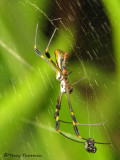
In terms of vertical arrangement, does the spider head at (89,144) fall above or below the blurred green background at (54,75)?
below

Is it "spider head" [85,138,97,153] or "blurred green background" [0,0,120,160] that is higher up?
"blurred green background" [0,0,120,160]

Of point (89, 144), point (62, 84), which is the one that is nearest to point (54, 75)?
point (62, 84)

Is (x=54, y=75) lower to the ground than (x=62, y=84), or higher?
higher

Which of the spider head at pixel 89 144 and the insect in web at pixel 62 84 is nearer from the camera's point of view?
the insect in web at pixel 62 84

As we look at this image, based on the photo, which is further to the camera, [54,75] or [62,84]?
[54,75]

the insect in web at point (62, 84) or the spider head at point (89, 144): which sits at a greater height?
the insect in web at point (62, 84)

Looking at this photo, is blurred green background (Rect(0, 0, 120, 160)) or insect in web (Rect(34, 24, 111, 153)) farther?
blurred green background (Rect(0, 0, 120, 160))

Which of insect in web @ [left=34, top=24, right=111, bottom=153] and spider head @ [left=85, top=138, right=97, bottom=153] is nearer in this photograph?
insect in web @ [left=34, top=24, right=111, bottom=153]

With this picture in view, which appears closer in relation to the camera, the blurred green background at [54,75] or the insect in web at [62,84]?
the insect in web at [62,84]

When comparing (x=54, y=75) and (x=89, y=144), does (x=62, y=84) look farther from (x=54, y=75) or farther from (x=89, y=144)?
(x=89, y=144)

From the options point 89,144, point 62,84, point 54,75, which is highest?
point 54,75
